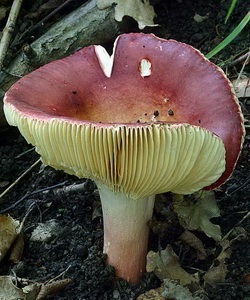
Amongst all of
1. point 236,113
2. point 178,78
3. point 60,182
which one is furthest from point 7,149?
point 236,113

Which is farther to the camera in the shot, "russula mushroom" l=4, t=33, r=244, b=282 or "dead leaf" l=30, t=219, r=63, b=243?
"dead leaf" l=30, t=219, r=63, b=243

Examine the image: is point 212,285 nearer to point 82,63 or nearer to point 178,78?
point 178,78

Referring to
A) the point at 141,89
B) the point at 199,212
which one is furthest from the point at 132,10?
the point at 199,212

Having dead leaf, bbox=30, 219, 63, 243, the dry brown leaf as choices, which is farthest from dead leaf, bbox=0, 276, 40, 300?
the dry brown leaf

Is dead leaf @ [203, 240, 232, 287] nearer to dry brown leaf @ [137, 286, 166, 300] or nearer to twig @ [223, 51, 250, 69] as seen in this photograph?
dry brown leaf @ [137, 286, 166, 300]

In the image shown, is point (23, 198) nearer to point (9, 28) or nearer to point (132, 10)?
point (9, 28)
